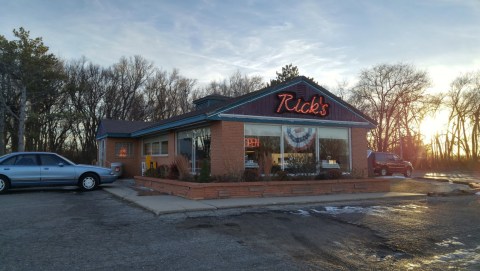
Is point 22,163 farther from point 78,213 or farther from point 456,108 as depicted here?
point 456,108

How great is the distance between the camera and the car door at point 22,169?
49.2 feet

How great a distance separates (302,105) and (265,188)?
4774 millimetres

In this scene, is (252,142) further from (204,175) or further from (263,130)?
(204,175)

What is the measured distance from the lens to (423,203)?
12969 mm

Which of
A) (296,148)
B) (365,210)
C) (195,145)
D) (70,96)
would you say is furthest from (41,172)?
(70,96)

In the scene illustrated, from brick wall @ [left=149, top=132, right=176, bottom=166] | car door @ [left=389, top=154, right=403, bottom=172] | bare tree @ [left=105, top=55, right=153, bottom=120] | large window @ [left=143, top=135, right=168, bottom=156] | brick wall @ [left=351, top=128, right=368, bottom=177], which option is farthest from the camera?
bare tree @ [left=105, top=55, right=153, bottom=120]

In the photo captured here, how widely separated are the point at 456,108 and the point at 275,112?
45.3 metres

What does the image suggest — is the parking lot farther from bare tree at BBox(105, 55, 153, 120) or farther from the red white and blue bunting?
bare tree at BBox(105, 55, 153, 120)

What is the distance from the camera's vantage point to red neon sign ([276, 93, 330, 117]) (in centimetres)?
1612

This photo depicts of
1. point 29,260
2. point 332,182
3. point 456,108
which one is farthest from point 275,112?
point 456,108

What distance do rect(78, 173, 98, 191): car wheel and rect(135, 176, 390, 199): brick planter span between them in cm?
235

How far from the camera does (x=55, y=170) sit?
1563 cm

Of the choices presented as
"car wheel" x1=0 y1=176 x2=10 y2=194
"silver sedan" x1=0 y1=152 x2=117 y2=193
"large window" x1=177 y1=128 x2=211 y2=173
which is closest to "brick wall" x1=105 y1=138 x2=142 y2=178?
"large window" x1=177 y1=128 x2=211 y2=173

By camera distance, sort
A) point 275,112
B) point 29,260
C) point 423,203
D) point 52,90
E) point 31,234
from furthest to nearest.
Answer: point 52,90
point 275,112
point 423,203
point 31,234
point 29,260
